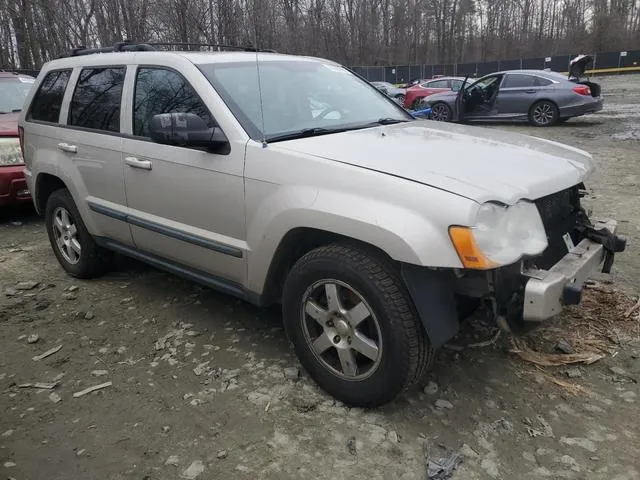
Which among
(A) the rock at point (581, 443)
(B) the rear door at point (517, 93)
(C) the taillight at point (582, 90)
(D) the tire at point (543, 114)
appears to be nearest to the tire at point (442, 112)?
(B) the rear door at point (517, 93)

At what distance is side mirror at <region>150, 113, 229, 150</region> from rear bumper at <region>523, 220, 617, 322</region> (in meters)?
1.73

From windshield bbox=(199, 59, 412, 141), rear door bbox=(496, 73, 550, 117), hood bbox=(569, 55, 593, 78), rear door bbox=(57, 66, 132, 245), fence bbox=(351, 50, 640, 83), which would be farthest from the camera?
fence bbox=(351, 50, 640, 83)

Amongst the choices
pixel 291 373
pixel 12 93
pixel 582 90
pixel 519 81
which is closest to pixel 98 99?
pixel 291 373

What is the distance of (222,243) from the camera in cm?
314

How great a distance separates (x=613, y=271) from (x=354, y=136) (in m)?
2.55

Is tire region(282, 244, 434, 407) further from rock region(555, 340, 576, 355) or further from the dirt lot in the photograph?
rock region(555, 340, 576, 355)

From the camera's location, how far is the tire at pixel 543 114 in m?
14.1

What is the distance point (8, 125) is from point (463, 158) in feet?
18.8

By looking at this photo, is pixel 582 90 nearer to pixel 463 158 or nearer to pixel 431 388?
pixel 463 158

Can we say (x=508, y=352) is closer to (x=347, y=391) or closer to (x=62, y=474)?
(x=347, y=391)

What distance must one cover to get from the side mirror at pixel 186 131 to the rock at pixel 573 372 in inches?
88.7

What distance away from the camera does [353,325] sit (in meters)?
2.64

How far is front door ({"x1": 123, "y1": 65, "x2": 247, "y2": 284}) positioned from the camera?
304 cm

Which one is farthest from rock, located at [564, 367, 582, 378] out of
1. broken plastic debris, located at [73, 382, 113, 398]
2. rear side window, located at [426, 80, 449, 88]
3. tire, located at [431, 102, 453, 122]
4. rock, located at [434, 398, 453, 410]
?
rear side window, located at [426, 80, 449, 88]
